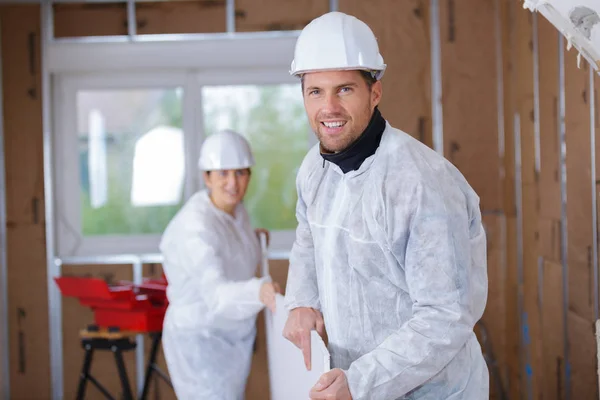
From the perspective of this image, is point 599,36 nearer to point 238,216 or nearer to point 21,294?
point 238,216

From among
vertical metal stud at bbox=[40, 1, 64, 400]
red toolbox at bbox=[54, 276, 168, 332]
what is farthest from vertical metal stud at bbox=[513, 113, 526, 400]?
vertical metal stud at bbox=[40, 1, 64, 400]

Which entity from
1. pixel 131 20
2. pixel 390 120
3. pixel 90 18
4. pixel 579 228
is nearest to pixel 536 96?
pixel 579 228

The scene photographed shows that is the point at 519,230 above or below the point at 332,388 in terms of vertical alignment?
above

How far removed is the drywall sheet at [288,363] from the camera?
5.04ft

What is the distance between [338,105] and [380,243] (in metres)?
0.28

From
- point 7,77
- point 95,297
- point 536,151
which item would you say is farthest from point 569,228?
point 7,77

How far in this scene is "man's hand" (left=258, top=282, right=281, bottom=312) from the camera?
8.01ft

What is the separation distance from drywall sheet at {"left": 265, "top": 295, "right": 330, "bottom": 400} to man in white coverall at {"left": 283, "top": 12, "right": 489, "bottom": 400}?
0.06m

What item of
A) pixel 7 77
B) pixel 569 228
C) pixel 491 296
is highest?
pixel 7 77

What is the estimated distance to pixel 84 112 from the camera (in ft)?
14.7

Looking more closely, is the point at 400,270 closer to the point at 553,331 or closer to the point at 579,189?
the point at 579,189

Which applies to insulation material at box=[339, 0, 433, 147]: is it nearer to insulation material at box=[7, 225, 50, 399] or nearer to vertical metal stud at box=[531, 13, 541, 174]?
vertical metal stud at box=[531, 13, 541, 174]

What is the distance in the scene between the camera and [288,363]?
7.00ft

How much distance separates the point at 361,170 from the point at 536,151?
239 centimetres
